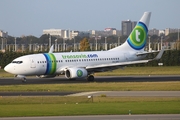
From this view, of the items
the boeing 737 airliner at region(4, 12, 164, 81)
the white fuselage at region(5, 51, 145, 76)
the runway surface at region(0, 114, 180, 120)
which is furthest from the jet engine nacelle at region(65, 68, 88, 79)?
the runway surface at region(0, 114, 180, 120)

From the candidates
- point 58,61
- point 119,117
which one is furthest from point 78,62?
point 119,117

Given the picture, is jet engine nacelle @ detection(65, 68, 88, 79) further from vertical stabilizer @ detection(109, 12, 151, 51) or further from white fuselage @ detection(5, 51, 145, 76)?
vertical stabilizer @ detection(109, 12, 151, 51)

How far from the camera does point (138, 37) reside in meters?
62.9

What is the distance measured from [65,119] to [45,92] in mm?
15809

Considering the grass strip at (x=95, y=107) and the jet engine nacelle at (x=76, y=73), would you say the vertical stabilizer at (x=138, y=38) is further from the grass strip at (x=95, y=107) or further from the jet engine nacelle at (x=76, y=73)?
the grass strip at (x=95, y=107)

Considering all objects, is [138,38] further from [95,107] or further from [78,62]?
[95,107]

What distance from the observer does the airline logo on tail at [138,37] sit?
62.5 meters

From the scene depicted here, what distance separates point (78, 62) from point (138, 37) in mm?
9397

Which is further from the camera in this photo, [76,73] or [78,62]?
[78,62]

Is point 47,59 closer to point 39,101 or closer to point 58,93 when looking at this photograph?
point 58,93

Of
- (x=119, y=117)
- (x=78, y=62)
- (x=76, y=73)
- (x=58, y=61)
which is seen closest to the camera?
(x=119, y=117)

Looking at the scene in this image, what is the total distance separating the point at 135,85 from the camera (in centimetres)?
4694

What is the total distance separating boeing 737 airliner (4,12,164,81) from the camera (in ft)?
181

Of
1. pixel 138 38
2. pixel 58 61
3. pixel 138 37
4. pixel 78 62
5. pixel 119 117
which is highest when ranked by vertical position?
pixel 138 37
